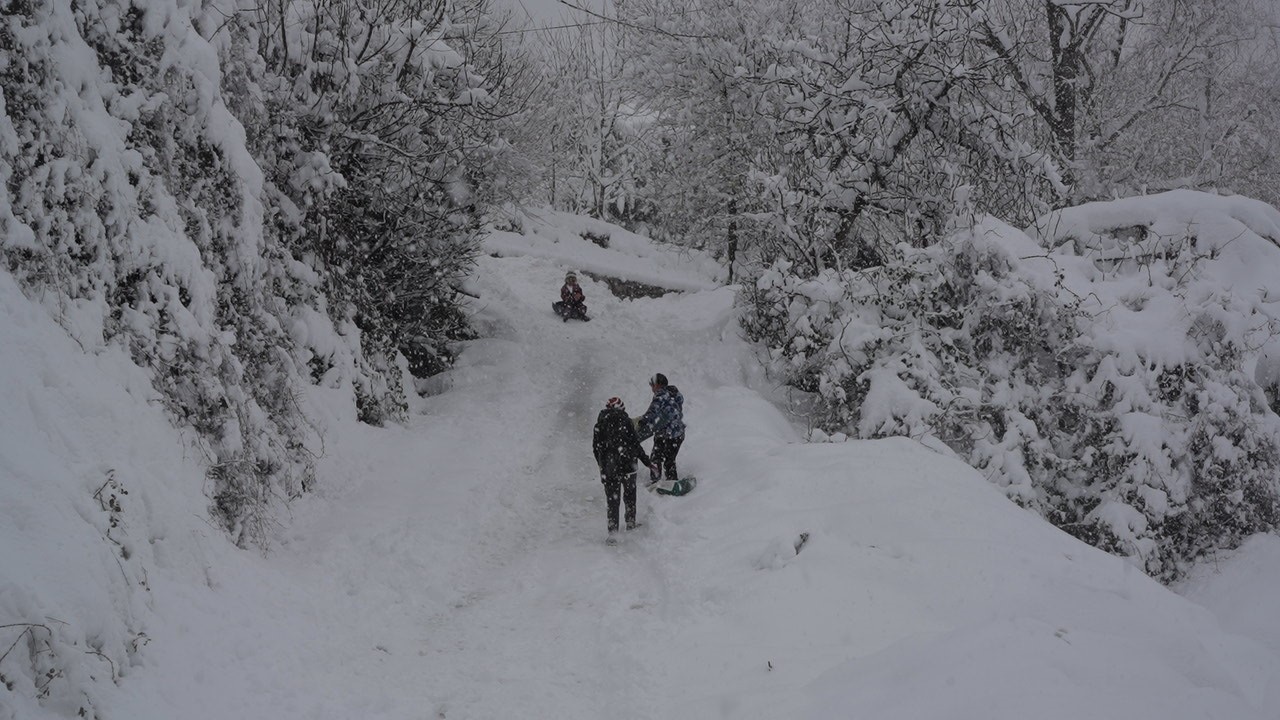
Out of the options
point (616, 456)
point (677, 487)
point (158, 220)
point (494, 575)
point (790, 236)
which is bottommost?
point (494, 575)

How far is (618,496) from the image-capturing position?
9516 mm

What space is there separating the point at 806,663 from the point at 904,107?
1265 cm

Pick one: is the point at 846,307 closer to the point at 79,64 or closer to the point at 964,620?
the point at 964,620

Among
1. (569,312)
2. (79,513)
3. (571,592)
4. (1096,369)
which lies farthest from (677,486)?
(569,312)

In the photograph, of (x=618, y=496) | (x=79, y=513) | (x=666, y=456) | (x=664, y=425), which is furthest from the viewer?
(x=666, y=456)

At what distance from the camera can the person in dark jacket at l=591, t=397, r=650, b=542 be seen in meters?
9.40

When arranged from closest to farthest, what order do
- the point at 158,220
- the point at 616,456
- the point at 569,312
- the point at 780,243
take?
the point at 158,220
the point at 616,456
the point at 780,243
the point at 569,312

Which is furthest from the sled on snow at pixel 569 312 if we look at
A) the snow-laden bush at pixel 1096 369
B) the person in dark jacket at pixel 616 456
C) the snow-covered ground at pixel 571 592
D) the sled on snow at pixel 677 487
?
the person in dark jacket at pixel 616 456

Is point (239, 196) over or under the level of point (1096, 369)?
over

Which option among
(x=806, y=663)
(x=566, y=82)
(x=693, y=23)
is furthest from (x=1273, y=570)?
(x=566, y=82)

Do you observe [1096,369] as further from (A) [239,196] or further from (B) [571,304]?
(B) [571,304]

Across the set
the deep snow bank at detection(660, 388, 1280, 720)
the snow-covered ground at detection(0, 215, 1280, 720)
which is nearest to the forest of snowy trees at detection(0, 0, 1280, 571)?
the snow-covered ground at detection(0, 215, 1280, 720)

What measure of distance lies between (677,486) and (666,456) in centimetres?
58

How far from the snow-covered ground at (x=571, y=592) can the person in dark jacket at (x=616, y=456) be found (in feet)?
1.22
